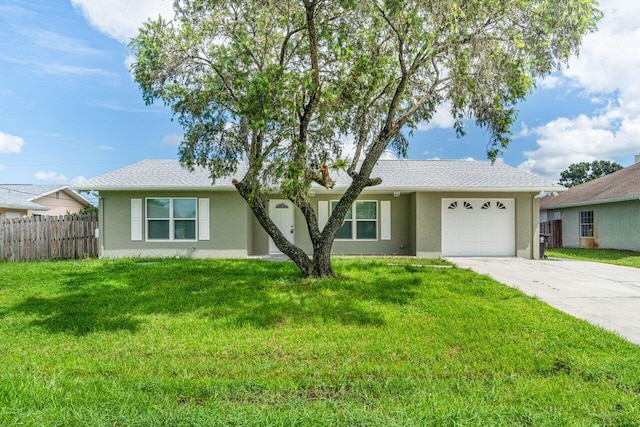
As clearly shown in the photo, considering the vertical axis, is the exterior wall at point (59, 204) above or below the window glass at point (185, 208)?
above

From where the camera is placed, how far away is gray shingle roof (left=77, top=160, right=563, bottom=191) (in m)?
12.4

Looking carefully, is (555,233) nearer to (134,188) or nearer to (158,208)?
(158,208)

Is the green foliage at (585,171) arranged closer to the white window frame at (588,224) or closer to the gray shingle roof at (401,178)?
the white window frame at (588,224)

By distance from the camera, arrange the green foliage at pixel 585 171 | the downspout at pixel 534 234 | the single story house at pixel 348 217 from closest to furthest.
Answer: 1. the single story house at pixel 348 217
2. the downspout at pixel 534 234
3. the green foliage at pixel 585 171

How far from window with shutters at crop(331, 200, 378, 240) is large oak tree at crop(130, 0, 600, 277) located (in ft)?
14.9

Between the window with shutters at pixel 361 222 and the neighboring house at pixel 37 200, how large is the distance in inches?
532

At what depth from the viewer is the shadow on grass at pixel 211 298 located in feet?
18.7

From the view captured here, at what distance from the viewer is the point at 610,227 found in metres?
17.1

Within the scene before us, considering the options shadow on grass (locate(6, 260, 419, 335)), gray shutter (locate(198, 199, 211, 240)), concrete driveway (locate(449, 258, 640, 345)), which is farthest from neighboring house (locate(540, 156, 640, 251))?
gray shutter (locate(198, 199, 211, 240))

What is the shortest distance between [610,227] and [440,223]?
10411mm

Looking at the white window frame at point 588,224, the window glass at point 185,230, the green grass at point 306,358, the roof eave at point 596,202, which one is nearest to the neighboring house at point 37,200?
the window glass at point 185,230

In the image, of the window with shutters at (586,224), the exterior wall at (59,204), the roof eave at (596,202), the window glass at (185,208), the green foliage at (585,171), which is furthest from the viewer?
the green foliage at (585,171)

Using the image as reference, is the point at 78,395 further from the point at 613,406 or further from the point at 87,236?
the point at 87,236

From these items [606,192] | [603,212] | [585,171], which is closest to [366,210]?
[603,212]
